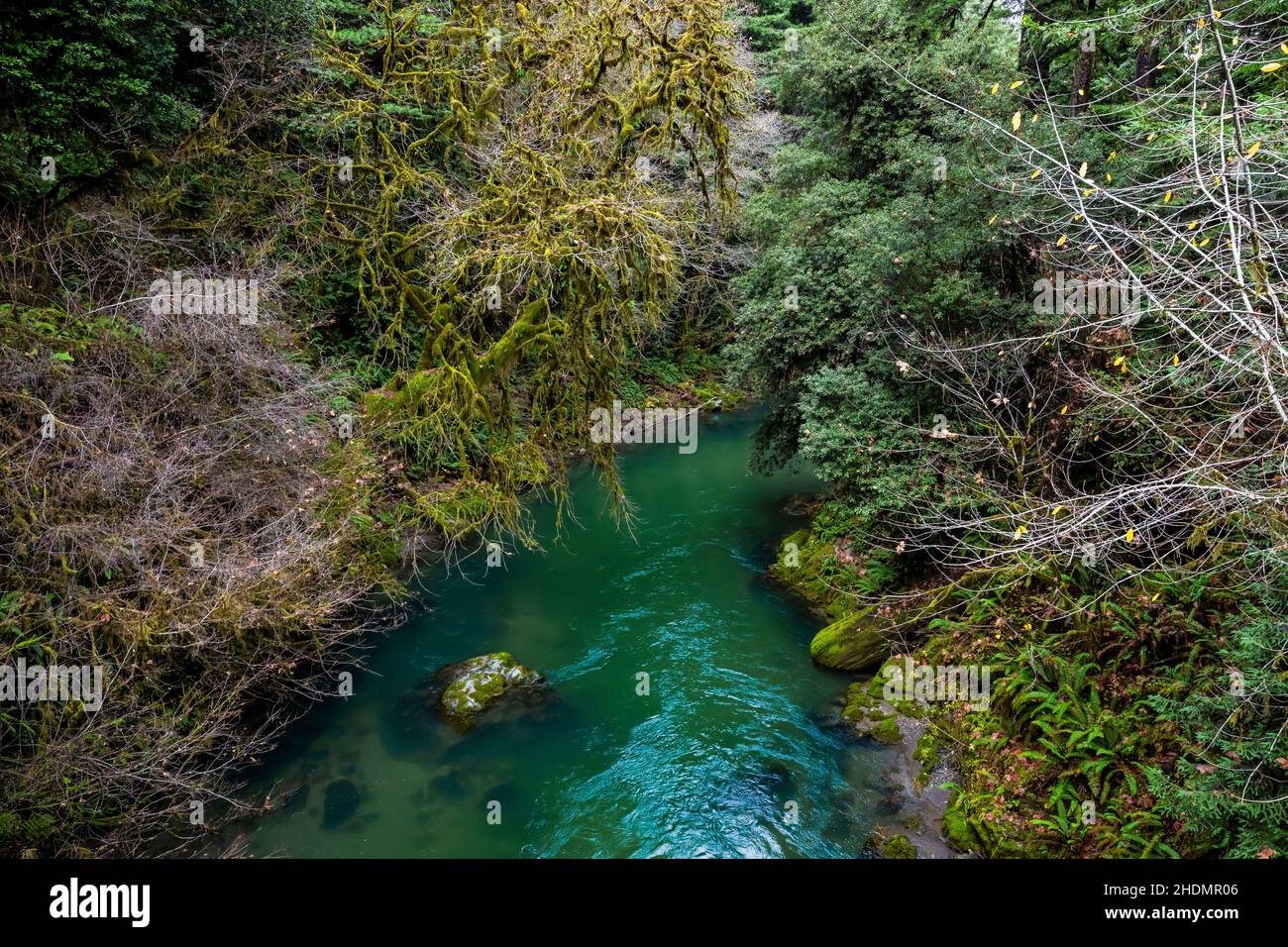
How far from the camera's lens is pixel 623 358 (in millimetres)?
10586

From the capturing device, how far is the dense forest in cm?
558

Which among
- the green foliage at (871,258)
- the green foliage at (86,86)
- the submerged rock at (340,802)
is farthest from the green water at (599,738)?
the green foliage at (86,86)

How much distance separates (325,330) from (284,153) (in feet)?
10.9

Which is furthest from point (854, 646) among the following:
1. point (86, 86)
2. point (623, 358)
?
point (86, 86)

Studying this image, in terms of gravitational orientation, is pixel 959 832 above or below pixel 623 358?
below

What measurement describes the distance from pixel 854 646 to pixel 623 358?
5401 mm

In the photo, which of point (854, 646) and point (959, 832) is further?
point (854, 646)

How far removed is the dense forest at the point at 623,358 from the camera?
5.58 m

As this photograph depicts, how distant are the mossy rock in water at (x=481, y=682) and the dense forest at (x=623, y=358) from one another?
1.58 metres

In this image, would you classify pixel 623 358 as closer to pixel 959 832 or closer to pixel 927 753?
pixel 927 753

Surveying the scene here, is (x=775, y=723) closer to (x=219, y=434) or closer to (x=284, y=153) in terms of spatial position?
(x=219, y=434)

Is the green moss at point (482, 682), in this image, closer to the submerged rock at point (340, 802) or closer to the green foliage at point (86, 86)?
the submerged rock at point (340, 802)

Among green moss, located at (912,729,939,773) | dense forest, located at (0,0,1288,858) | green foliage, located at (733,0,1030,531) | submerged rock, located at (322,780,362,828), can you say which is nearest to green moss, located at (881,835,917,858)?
dense forest, located at (0,0,1288,858)

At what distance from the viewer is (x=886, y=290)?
9.54 m
